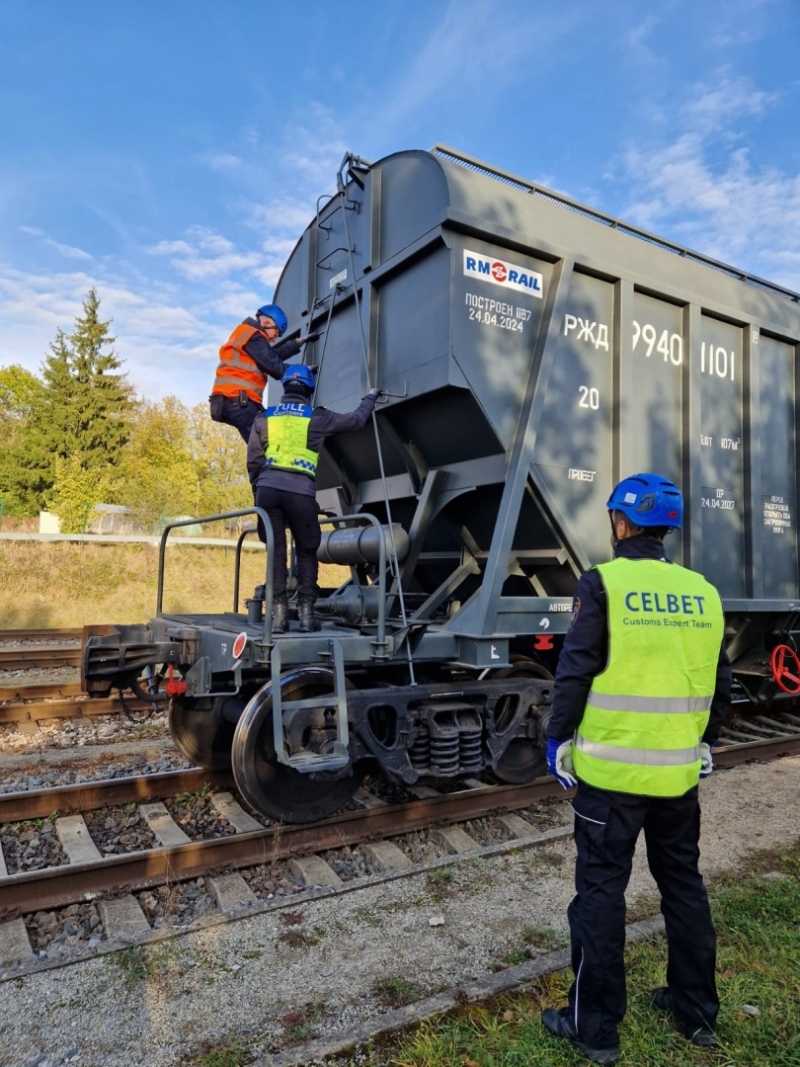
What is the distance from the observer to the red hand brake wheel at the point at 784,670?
21.1 ft

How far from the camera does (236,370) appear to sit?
215 inches

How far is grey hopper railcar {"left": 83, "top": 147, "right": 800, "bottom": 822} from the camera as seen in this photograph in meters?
4.37

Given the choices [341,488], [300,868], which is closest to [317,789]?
[300,868]

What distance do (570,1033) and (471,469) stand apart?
3.40 meters

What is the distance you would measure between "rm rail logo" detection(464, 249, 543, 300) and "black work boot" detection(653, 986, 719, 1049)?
160 inches

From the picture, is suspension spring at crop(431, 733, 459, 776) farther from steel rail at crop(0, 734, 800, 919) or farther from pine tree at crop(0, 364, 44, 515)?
pine tree at crop(0, 364, 44, 515)

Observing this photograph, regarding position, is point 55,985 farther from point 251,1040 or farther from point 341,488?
point 341,488

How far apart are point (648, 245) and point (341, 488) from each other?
3298 mm

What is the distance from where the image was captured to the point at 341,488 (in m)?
6.44

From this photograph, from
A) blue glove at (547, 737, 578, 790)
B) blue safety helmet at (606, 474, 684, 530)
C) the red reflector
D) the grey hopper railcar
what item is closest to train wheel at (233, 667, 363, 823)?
the grey hopper railcar

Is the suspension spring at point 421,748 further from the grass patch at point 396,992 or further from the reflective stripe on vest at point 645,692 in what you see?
the reflective stripe on vest at point 645,692

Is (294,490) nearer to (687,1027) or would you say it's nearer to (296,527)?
(296,527)

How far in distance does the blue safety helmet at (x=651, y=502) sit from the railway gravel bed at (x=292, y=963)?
6.65ft

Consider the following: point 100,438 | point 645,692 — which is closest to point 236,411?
point 645,692
